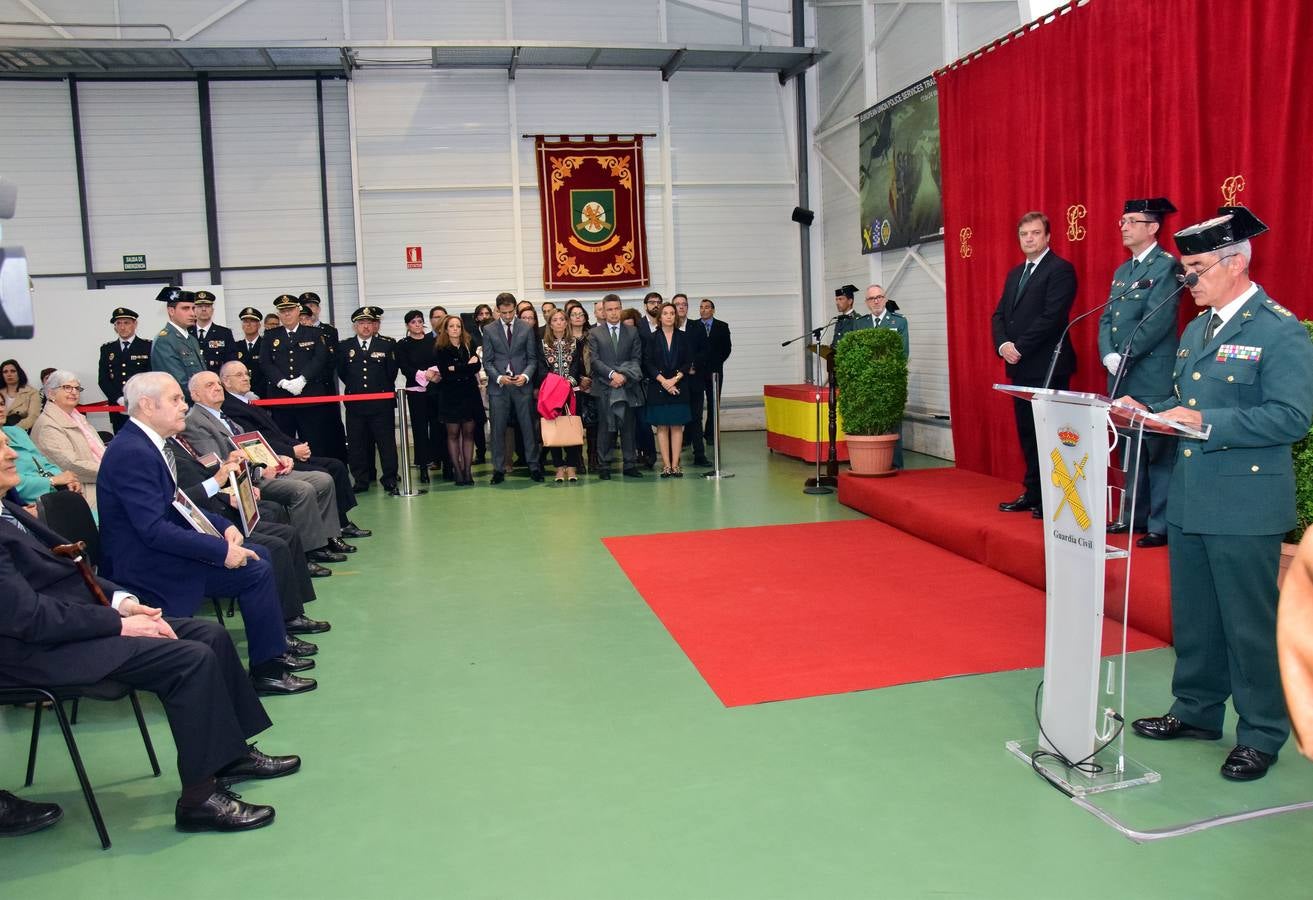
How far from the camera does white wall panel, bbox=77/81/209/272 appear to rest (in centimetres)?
1098

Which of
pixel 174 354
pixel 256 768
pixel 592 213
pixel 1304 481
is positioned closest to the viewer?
pixel 256 768

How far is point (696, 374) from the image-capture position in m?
9.07

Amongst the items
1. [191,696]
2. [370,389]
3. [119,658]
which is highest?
[370,389]

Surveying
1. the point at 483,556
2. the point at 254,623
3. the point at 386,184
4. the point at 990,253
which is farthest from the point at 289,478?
the point at 386,184

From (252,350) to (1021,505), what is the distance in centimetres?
672

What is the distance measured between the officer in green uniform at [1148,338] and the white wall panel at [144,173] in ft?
32.2

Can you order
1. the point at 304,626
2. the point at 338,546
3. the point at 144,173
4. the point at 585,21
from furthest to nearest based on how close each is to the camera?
the point at 585,21 < the point at 144,173 < the point at 338,546 < the point at 304,626

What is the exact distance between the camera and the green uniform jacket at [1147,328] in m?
4.50

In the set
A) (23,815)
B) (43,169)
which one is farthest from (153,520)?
(43,169)

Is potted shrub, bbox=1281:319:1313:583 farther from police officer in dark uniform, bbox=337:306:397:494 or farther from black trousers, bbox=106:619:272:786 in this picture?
police officer in dark uniform, bbox=337:306:397:494

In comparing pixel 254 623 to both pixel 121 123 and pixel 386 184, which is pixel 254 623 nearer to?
pixel 386 184

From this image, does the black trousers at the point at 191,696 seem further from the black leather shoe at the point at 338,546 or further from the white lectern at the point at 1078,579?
the black leather shoe at the point at 338,546

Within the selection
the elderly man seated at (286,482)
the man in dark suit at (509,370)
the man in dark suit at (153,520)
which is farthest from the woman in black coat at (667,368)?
the man in dark suit at (153,520)

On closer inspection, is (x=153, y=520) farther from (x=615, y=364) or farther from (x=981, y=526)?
(x=615, y=364)
